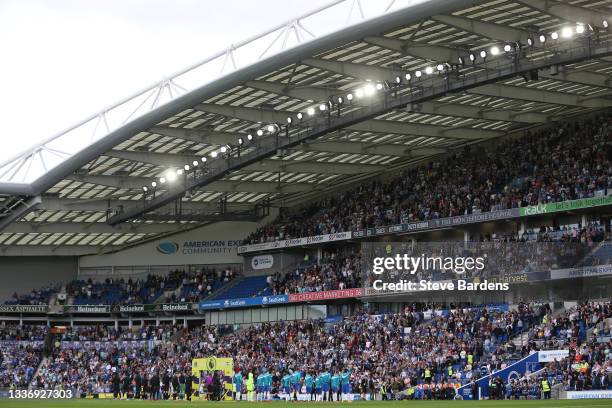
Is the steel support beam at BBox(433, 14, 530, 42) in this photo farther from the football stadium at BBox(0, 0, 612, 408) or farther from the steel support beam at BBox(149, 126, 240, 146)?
the steel support beam at BBox(149, 126, 240, 146)

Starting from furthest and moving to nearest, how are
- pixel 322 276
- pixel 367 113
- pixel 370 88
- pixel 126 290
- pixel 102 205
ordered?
pixel 126 290
pixel 102 205
pixel 322 276
pixel 367 113
pixel 370 88

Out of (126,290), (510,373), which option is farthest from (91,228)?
(510,373)

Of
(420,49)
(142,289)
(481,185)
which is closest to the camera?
(420,49)

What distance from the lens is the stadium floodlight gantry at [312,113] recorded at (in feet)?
141

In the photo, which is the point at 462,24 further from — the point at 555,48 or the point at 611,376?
the point at 611,376

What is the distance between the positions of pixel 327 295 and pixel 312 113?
1321 cm

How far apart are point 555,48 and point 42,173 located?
2802cm

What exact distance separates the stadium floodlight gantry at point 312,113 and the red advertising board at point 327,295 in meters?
7.96

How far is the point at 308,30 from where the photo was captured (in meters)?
Result: 43.9

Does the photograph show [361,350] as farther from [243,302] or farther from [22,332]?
[22,332]

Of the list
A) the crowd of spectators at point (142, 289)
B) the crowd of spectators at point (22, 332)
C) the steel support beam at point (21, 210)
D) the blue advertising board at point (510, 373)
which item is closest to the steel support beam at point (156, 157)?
the steel support beam at point (21, 210)

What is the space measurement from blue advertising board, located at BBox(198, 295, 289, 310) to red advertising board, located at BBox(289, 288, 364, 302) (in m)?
1.03

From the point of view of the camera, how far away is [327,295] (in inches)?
2399

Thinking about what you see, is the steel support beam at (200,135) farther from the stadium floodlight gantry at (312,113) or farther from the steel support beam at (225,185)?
the steel support beam at (225,185)
